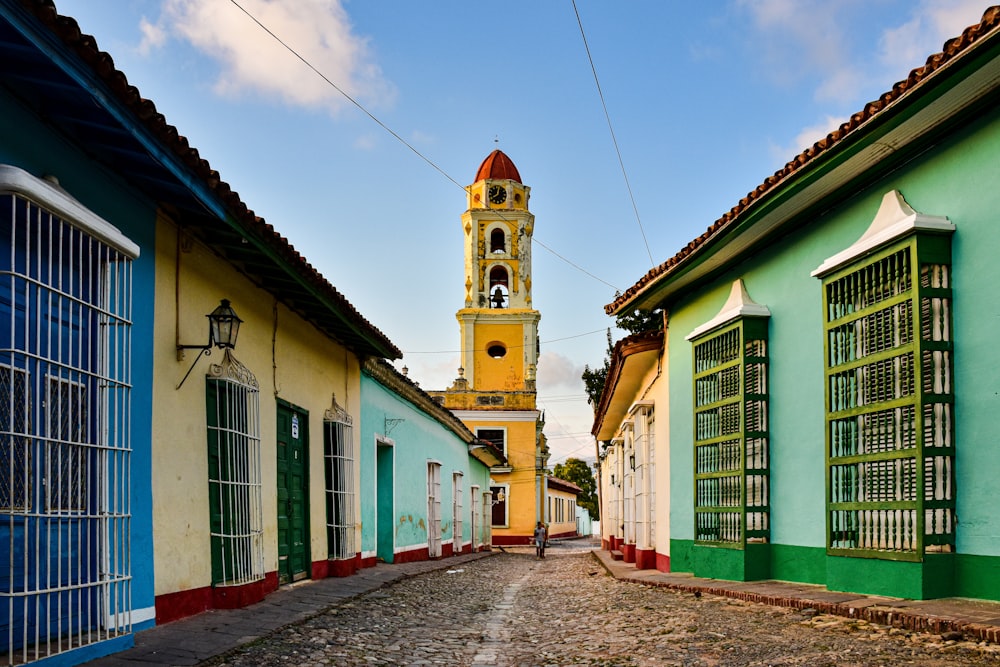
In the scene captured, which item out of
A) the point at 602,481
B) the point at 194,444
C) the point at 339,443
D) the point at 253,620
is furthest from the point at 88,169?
the point at 602,481

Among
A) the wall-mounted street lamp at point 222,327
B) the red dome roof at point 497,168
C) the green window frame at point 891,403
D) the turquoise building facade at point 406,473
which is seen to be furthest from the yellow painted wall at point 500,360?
the green window frame at point 891,403

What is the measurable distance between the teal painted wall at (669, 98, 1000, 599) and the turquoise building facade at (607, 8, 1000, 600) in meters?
0.02

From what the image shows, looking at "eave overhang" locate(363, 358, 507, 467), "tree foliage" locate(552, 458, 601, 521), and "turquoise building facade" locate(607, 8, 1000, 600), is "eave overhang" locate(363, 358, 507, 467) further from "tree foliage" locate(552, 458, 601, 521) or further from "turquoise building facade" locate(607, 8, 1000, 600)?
"tree foliage" locate(552, 458, 601, 521)

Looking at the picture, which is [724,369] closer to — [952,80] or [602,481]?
[952,80]

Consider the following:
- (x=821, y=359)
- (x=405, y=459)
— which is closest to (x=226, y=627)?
(x=821, y=359)

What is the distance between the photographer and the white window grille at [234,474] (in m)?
8.69

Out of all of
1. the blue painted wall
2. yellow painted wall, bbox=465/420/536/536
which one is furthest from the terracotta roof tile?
yellow painted wall, bbox=465/420/536/536

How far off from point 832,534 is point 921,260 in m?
2.47

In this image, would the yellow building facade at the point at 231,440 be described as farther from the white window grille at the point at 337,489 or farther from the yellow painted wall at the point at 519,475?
the yellow painted wall at the point at 519,475

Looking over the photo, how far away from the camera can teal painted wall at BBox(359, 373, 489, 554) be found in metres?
15.5

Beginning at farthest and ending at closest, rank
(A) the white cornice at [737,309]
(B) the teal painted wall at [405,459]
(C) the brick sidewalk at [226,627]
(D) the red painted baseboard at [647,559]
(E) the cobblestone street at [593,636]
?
(B) the teal painted wall at [405,459]
(D) the red painted baseboard at [647,559]
(A) the white cornice at [737,309]
(C) the brick sidewalk at [226,627]
(E) the cobblestone street at [593,636]

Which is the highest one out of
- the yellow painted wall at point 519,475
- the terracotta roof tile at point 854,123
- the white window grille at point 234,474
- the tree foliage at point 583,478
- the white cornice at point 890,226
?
the terracotta roof tile at point 854,123

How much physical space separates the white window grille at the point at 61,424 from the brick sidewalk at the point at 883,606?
4492mm

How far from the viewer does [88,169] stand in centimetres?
633
